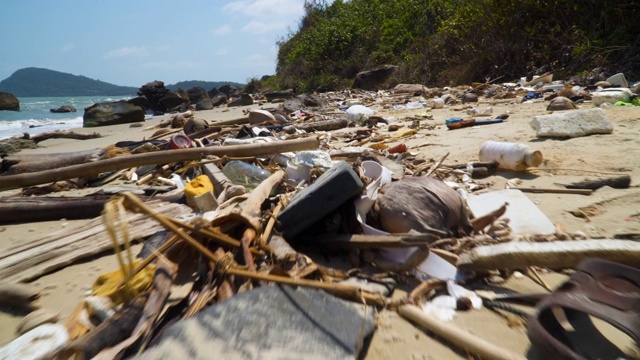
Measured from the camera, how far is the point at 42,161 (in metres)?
4.23

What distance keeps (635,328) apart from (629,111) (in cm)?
467

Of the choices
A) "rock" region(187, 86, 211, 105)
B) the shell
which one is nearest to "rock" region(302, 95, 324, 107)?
the shell

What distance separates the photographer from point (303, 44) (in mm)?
23016

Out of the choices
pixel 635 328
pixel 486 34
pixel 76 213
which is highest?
pixel 486 34

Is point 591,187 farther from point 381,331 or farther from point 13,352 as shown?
point 13,352

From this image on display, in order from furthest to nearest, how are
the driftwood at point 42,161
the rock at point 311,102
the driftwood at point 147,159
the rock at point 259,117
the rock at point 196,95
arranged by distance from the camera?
the rock at point 196,95 → the rock at point 311,102 → the rock at point 259,117 → the driftwood at point 42,161 → the driftwood at point 147,159

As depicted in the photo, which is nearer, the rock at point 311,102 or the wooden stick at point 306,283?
the wooden stick at point 306,283

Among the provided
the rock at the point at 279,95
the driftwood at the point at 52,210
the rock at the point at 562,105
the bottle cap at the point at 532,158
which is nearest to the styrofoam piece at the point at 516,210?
the bottle cap at the point at 532,158

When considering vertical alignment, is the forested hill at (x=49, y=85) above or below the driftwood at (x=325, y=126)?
below

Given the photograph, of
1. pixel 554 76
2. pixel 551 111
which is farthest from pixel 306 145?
pixel 554 76

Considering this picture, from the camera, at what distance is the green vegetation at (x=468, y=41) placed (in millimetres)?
8633

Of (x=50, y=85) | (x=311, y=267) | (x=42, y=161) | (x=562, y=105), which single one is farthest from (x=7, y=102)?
(x=50, y=85)

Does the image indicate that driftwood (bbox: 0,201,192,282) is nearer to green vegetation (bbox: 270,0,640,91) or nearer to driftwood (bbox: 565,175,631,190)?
driftwood (bbox: 565,175,631,190)

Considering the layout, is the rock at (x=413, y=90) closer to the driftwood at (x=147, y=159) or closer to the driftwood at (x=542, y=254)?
the driftwood at (x=147, y=159)
